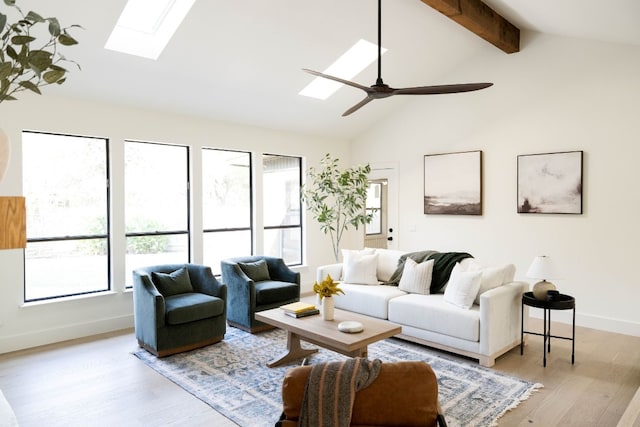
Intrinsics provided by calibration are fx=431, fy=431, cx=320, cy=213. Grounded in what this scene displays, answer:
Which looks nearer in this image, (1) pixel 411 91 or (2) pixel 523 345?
(1) pixel 411 91

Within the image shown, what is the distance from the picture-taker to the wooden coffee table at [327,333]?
3.25 metres

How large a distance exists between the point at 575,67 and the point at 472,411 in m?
4.27

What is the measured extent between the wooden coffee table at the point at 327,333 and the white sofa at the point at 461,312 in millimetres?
732

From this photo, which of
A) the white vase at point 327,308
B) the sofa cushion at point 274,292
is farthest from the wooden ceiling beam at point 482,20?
the sofa cushion at point 274,292

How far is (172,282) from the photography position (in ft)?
15.2

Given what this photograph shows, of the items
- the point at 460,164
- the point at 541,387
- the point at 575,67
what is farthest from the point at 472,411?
the point at 575,67

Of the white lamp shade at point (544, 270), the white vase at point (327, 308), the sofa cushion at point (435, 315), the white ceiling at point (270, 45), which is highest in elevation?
the white ceiling at point (270, 45)

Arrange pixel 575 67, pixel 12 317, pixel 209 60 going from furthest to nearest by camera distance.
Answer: pixel 575 67 < pixel 209 60 < pixel 12 317

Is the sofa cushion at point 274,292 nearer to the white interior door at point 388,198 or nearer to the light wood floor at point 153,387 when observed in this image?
the light wood floor at point 153,387

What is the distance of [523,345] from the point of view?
169 inches

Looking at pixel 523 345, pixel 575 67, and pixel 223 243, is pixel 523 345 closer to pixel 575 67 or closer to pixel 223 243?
pixel 575 67

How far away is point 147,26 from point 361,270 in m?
3.51

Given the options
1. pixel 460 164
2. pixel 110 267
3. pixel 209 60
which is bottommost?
pixel 110 267

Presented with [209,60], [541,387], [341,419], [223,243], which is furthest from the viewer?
[223,243]
